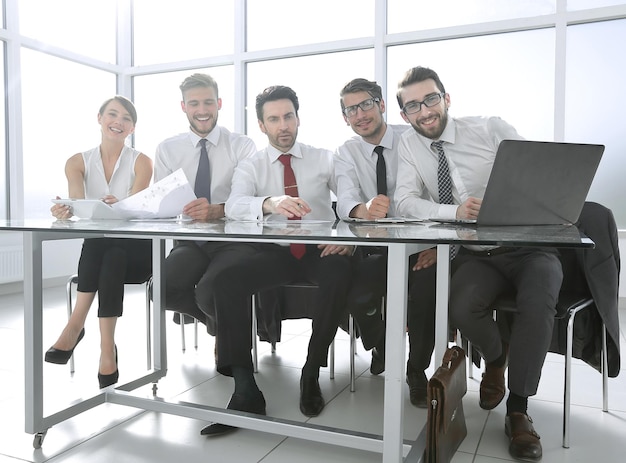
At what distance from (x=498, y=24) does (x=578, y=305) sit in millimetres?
3326

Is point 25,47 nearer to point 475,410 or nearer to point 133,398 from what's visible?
point 133,398

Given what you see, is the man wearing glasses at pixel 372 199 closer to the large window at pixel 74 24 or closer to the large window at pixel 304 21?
the large window at pixel 304 21

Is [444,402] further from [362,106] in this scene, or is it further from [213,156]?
[213,156]

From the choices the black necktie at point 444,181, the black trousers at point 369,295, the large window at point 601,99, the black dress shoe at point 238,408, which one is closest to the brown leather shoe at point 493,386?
the black trousers at point 369,295

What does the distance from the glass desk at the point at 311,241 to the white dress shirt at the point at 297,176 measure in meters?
0.56

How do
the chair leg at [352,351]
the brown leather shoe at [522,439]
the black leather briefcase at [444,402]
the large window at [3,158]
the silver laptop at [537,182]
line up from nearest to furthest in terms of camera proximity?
the black leather briefcase at [444,402] → the silver laptop at [537,182] → the brown leather shoe at [522,439] → the chair leg at [352,351] → the large window at [3,158]

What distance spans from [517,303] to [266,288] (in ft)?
2.89

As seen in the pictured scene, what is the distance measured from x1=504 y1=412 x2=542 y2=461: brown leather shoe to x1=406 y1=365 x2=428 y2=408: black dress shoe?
0.42m

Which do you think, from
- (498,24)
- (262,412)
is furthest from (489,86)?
(262,412)

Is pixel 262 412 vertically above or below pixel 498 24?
below

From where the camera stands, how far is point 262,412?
6.46ft

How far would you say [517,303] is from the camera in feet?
5.77

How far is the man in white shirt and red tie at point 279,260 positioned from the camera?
1905 mm

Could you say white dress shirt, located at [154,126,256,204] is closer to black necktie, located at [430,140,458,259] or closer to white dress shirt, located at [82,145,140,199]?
white dress shirt, located at [82,145,140,199]
